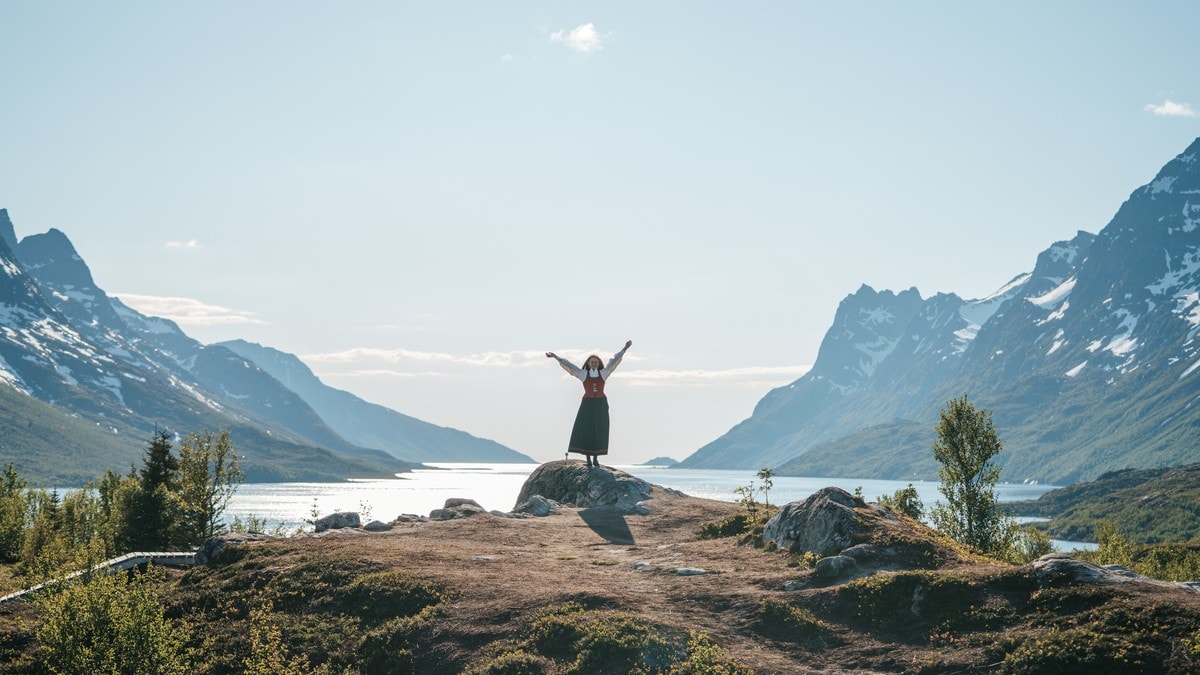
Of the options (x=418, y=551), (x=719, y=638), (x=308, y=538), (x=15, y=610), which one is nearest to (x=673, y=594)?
(x=719, y=638)

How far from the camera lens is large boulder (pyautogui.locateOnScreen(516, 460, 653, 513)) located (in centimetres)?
5134

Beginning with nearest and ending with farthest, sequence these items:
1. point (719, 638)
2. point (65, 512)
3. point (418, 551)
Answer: point (719, 638)
point (418, 551)
point (65, 512)

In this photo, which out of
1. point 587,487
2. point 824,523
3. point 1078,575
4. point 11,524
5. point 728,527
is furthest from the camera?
point 11,524

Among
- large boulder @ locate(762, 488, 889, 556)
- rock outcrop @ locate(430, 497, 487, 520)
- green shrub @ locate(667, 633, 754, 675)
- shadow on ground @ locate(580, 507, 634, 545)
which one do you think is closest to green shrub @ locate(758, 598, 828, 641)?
green shrub @ locate(667, 633, 754, 675)

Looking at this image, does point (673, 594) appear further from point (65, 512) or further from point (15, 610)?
point (65, 512)

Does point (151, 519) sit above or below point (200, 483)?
below

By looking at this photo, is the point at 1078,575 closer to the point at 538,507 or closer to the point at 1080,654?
the point at 1080,654

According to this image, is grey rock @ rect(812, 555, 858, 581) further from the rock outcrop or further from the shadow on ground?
the rock outcrop

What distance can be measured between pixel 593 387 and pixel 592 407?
4.25 ft

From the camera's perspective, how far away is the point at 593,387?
53844 mm

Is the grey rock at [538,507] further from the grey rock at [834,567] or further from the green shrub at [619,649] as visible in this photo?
the green shrub at [619,649]

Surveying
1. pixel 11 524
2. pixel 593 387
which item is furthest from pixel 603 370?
pixel 11 524

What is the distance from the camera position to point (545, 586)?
31.4m

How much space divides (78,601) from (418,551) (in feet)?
44.0
